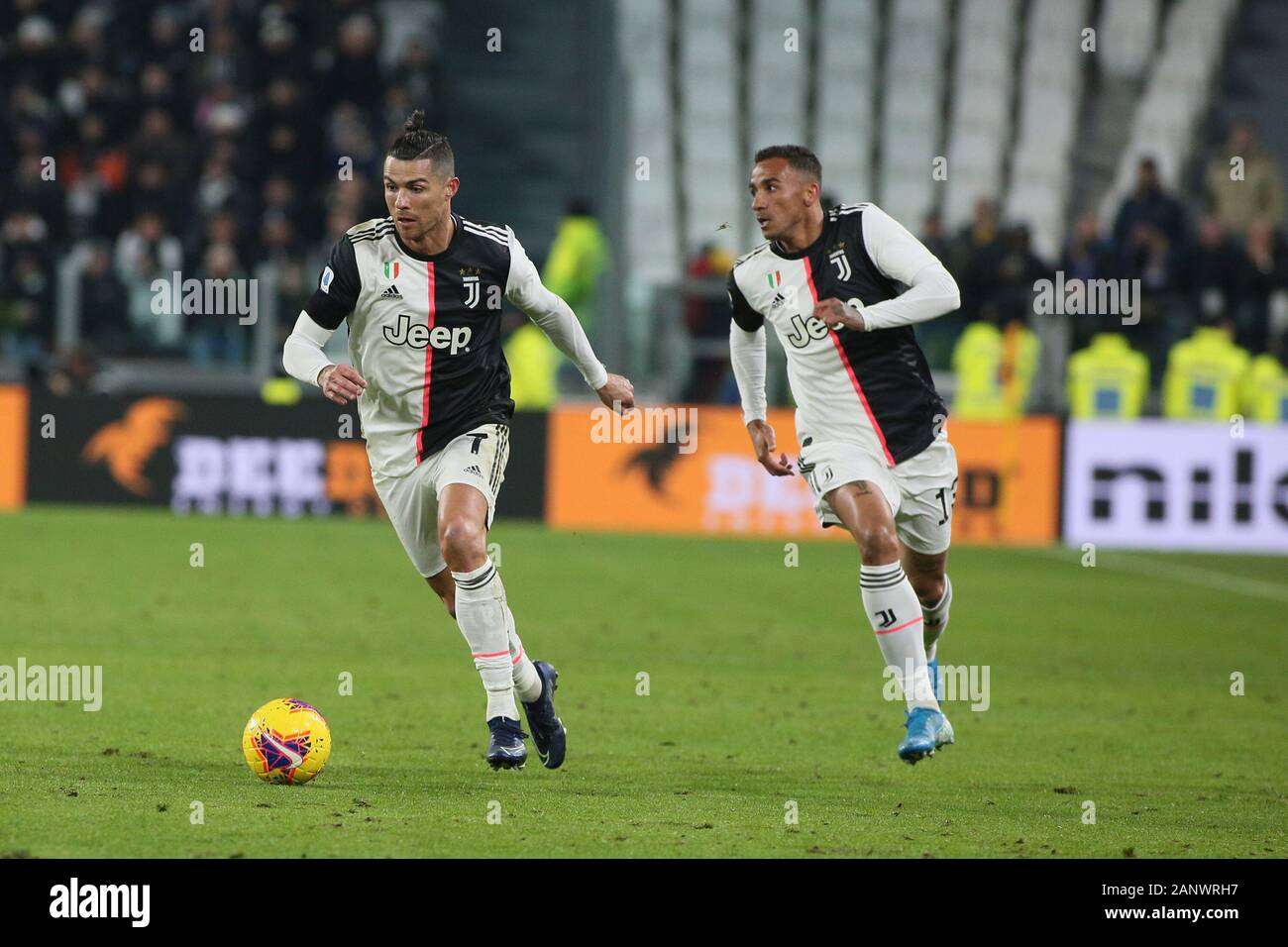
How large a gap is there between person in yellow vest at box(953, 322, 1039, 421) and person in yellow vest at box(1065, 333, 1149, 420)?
46 centimetres

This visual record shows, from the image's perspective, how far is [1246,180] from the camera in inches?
833

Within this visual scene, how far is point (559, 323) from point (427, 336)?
0.53 meters

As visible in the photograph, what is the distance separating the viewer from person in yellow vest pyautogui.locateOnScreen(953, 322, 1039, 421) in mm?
18594

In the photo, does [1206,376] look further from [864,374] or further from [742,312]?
[864,374]

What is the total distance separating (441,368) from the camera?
727cm

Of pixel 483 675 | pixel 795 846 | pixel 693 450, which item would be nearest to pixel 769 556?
pixel 693 450

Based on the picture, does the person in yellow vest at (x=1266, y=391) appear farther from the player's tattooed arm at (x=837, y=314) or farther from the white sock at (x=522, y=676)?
the white sock at (x=522, y=676)

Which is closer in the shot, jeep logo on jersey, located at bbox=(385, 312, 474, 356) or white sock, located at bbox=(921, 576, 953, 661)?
jeep logo on jersey, located at bbox=(385, 312, 474, 356)

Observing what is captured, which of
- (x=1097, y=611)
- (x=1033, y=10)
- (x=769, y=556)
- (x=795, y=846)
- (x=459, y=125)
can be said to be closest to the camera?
(x=795, y=846)

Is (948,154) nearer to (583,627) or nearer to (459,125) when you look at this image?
(459,125)

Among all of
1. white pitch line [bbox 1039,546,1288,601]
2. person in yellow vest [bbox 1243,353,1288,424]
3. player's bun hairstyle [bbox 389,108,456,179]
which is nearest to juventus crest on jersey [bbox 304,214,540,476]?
player's bun hairstyle [bbox 389,108,456,179]

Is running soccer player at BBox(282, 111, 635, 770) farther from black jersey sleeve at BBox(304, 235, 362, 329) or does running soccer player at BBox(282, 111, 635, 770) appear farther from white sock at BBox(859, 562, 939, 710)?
white sock at BBox(859, 562, 939, 710)

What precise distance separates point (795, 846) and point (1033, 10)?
2197cm

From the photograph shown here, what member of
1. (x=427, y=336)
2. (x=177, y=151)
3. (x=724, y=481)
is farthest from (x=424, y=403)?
(x=177, y=151)
